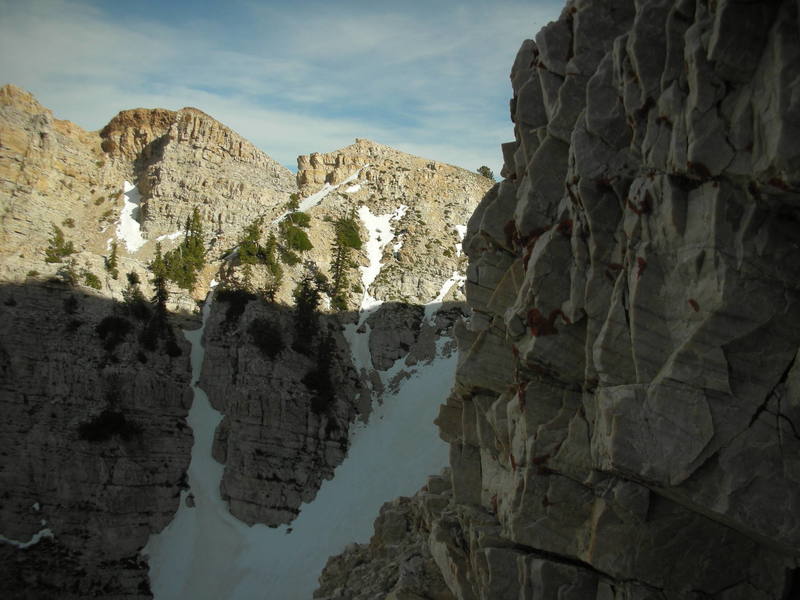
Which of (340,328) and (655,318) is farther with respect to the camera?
(340,328)

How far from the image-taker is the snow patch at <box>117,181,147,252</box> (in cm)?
7075

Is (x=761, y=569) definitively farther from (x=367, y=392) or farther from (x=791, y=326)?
(x=367, y=392)

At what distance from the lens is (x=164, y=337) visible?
159 ft

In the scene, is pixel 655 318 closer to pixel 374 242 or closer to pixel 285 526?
pixel 285 526

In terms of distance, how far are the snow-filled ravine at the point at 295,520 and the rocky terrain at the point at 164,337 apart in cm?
86

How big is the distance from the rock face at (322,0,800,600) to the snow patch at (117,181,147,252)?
63.6m

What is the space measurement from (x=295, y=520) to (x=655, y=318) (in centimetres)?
3544

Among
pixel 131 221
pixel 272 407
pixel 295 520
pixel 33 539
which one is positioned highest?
pixel 131 221

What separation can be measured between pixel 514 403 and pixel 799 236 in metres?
8.53

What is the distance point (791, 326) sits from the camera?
11.0 m

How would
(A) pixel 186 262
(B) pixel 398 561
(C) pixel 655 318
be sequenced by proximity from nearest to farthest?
(C) pixel 655 318, (B) pixel 398 561, (A) pixel 186 262

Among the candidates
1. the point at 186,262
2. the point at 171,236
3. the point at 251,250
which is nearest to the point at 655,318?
the point at 251,250

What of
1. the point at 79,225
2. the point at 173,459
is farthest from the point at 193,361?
the point at 79,225

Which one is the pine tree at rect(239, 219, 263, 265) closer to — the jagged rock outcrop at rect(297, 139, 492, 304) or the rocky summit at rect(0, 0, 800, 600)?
the rocky summit at rect(0, 0, 800, 600)
